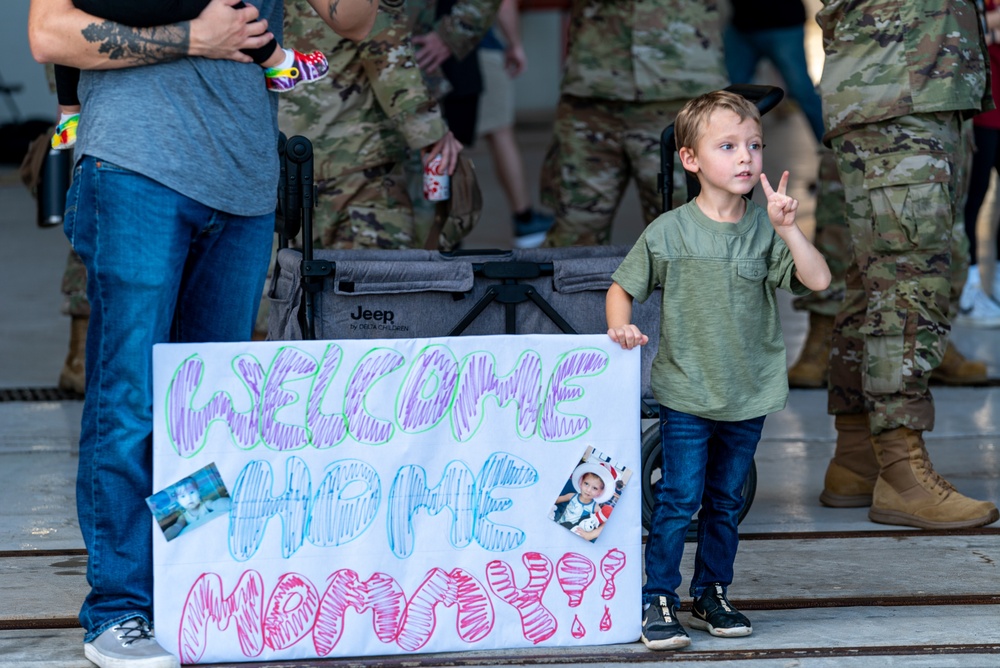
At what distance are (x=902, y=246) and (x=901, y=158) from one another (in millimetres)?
226

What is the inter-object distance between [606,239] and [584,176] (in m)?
0.28

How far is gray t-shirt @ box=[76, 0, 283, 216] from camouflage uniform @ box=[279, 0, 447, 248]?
1.46m

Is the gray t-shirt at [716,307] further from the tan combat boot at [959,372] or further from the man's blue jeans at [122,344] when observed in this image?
the tan combat boot at [959,372]

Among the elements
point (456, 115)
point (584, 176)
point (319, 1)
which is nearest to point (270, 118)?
point (319, 1)

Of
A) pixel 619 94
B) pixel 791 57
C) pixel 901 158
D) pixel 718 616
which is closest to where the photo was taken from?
pixel 718 616

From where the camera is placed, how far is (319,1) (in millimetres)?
3021

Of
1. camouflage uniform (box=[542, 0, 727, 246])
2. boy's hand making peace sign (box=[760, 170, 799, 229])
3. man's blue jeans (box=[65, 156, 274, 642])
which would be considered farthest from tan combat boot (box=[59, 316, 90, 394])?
boy's hand making peace sign (box=[760, 170, 799, 229])

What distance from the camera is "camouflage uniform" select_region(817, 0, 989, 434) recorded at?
12.4ft

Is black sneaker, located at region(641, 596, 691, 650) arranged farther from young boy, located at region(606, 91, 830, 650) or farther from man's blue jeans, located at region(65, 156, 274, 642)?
man's blue jeans, located at region(65, 156, 274, 642)

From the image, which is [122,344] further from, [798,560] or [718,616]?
[798,560]

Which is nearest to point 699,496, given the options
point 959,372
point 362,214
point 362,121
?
point 362,214

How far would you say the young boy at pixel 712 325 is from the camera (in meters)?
2.94

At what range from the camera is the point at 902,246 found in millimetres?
3846

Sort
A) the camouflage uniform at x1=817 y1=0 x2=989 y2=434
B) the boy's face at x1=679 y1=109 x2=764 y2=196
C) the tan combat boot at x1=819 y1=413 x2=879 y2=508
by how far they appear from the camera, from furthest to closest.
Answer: the tan combat boot at x1=819 y1=413 x2=879 y2=508 < the camouflage uniform at x1=817 y1=0 x2=989 y2=434 < the boy's face at x1=679 y1=109 x2=764 y2=196
